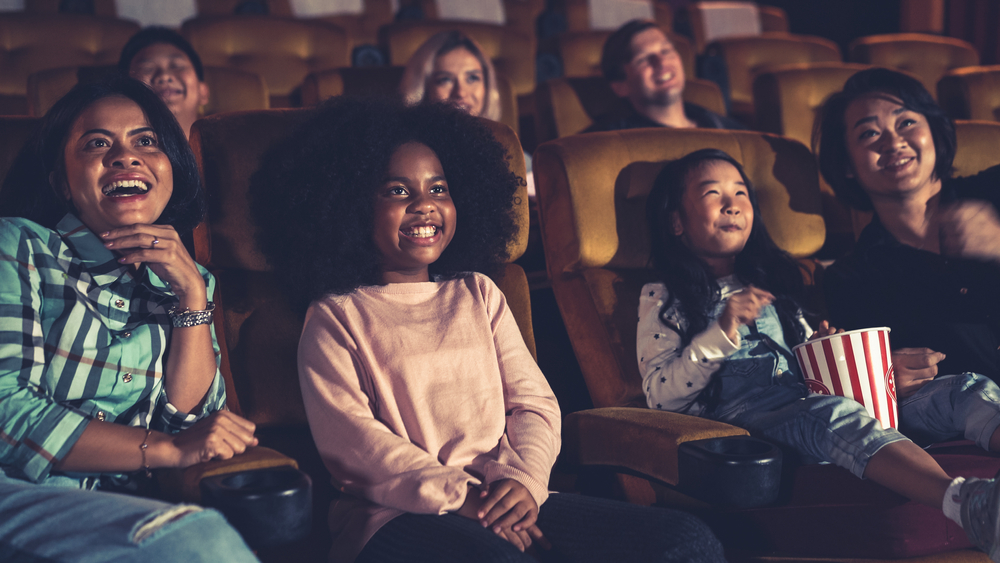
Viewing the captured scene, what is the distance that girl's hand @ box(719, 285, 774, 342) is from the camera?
1449 mm

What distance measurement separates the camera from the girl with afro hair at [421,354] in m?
1.13

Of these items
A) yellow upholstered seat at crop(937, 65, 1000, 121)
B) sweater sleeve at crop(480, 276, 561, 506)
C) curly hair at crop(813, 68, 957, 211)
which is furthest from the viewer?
yellow upholstered seat at crop(937, 65, 1000, 121)

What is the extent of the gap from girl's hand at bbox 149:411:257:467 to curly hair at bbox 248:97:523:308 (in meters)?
0.34

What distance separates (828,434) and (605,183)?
717 mm

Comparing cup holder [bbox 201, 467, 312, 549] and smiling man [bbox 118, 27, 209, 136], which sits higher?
smiling man [bbox 118, 27, 209, 136]

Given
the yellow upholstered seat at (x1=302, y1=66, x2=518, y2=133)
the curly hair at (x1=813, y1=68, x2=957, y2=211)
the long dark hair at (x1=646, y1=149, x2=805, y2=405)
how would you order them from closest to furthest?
the long dark hair at (x1=646, y1=149, x2=805, y2=405)
the curly hair at (x1=813, y1=68, x2=957, y2=211)
the yellow upholstered seat at (x1=302, y1=66, x2=518, y2=133)

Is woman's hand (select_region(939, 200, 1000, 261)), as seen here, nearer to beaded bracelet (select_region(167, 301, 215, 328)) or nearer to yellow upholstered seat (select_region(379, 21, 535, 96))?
beaded bracelet (select_region(167, 301, 215, 328))

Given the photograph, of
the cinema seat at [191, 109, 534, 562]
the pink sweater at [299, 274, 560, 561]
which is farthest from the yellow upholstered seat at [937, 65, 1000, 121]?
the cinema seat at [191, 109, 534, 562]

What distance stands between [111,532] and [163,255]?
450 millimetres

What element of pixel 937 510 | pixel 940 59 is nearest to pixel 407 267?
pixel 937 510

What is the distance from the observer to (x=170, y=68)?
8.39ft

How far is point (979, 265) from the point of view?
1.70m

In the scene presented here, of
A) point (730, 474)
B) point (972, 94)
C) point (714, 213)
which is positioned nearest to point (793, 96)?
point (972, 94)

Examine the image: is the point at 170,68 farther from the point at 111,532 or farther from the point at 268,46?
the point at 111,532
